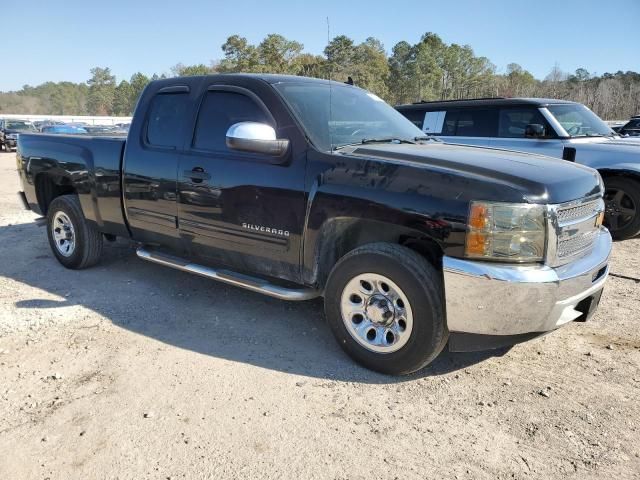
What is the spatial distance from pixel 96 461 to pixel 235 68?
226ft

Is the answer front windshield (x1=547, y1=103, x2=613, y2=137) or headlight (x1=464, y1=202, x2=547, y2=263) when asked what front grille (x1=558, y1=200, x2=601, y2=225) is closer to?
headlight (x1=464, y1=202, x2=547, y2=263)

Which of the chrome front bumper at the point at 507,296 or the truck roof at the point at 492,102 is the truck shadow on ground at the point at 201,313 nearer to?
the chrome front bumper at the point at 507,296

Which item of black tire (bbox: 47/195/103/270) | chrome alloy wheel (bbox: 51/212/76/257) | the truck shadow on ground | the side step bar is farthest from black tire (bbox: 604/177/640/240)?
chrome alloy wheel (bbox: 51/212/76/257)

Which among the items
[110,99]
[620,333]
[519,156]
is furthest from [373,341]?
[110,99]

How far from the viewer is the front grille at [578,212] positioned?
2955mm

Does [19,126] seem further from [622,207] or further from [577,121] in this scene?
[622,207]

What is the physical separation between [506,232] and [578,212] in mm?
671

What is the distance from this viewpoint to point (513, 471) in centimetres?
241

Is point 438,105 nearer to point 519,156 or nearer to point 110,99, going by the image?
point 519,156

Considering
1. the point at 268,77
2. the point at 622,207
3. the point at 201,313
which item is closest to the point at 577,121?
the point at 622,207

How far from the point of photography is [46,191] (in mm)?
5840

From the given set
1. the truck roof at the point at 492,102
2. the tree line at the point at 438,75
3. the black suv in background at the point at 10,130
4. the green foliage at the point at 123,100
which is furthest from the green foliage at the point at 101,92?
the truck roof at the point at 492,102

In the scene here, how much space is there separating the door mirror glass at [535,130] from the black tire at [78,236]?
5897 mm

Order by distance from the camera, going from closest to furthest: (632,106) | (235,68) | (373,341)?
(373,341)
(632,106)
(235,68)
